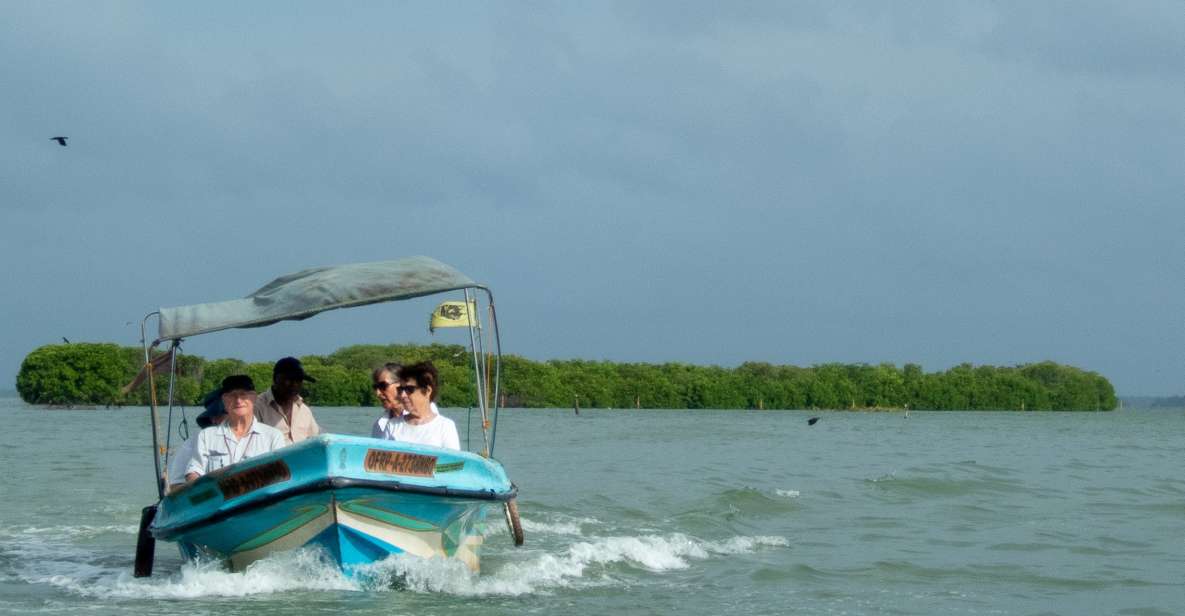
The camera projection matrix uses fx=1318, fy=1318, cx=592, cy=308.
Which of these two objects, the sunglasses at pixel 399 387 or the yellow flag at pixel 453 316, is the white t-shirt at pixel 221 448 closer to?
the sunglasses at pixel 399 387

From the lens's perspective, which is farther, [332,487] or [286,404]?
[286,404]

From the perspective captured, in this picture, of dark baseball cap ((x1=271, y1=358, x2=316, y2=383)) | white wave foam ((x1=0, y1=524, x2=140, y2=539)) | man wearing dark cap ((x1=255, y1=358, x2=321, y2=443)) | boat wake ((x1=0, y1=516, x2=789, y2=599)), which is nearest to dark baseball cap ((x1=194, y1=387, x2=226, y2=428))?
man wearing dark cap ((x1=255, y1=358, x2=321, y2=443))

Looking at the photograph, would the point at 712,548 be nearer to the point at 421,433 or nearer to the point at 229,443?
the point at 421,433

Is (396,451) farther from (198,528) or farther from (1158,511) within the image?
(1158,511)

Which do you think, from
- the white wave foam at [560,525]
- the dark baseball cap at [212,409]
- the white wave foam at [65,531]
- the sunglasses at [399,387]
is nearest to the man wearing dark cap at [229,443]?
the dark baseball cap at [212,409]

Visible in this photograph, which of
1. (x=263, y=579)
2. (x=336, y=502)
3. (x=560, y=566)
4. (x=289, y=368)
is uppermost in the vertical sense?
(x=289, y=368)

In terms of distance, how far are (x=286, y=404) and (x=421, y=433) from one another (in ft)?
4.35

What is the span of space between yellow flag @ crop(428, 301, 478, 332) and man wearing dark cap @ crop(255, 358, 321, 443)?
1087mm

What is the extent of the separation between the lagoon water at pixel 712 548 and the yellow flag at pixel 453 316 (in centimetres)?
188

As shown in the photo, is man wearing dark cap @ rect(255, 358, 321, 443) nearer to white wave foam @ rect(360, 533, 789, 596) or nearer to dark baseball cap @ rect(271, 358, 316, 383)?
dark baseball cap @ rect(271, 358, 316, 383)

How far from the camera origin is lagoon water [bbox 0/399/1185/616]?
9266mm

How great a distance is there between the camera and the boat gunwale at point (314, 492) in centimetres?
822

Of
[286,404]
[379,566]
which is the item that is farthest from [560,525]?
[379,566]

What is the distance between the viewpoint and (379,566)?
8.98 meters
